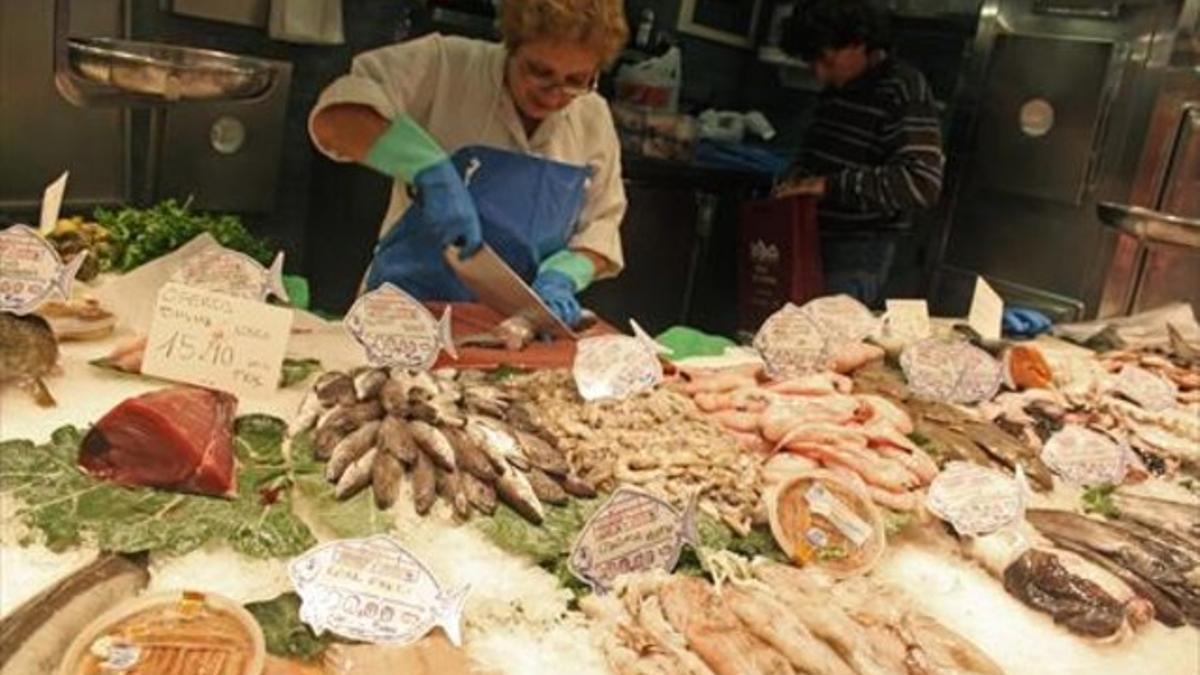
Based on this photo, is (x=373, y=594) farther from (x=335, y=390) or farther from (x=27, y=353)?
(x=27, y=353)

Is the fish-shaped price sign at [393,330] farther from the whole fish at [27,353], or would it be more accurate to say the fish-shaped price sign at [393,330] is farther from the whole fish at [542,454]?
the whole fish at [27,353]

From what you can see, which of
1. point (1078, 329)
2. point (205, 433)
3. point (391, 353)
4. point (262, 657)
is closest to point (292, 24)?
point (391, 353)

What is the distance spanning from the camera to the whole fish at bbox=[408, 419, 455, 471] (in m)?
1.87

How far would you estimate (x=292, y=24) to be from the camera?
178 inches

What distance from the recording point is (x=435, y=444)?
189cm

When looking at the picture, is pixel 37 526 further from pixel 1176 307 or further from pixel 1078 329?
pixel 1176 307

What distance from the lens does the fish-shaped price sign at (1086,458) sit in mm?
2475

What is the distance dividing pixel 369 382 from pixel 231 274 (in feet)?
1.37

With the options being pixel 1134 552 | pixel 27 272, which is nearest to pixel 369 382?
pixel 27 272

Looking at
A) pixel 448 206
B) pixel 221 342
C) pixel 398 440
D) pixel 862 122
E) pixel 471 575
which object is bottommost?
pixel 471 575

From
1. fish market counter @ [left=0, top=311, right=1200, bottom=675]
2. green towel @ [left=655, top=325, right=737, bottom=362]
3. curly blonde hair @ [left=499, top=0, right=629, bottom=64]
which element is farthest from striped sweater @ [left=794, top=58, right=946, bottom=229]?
fish market counter @ [left=0, top=311, right=1200, bottom=675]

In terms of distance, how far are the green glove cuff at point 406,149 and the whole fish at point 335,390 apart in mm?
825

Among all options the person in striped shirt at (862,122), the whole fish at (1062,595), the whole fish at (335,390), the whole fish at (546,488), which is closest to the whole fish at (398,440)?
the whole fish at (335,390)

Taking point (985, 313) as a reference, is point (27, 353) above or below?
below
